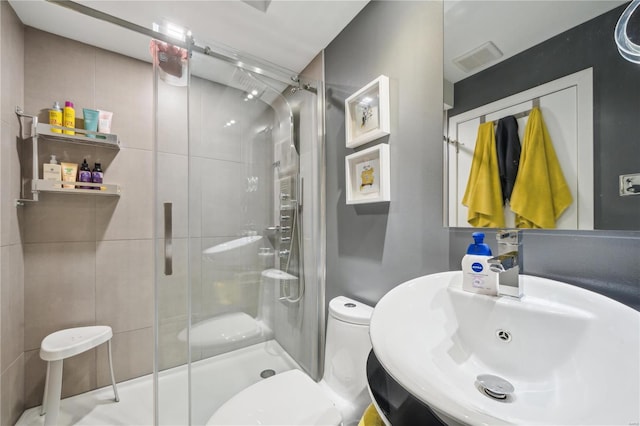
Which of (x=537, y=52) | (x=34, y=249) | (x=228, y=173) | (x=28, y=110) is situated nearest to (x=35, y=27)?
(x=28, y=110)

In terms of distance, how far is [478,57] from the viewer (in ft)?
2.74

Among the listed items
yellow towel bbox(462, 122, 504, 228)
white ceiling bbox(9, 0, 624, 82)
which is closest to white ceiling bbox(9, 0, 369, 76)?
white ceiling bbox(9, 0, 624, 82)

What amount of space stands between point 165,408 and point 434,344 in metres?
1.32

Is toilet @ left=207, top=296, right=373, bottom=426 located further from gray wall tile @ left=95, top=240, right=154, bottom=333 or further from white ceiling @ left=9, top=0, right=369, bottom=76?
white ceiling @ left=9, top=0, right=369, bottom=76

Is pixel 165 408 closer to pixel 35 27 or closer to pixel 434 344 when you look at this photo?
pixel 434 344

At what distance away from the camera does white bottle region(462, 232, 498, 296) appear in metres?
0.68

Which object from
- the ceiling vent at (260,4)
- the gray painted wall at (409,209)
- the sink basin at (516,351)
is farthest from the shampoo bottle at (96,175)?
the sink basin at (516,351)

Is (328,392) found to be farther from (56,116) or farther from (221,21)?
(56,116)

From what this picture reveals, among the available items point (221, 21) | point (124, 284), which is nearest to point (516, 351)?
point (221, 21)

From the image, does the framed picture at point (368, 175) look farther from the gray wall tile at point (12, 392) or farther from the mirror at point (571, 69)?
the gray wall tile at point (12, 392)

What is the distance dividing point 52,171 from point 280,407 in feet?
5.95

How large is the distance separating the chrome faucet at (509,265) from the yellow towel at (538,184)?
0.15 ft

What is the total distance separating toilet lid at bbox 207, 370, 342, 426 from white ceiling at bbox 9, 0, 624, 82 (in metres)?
1.37

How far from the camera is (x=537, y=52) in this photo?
696 mm
